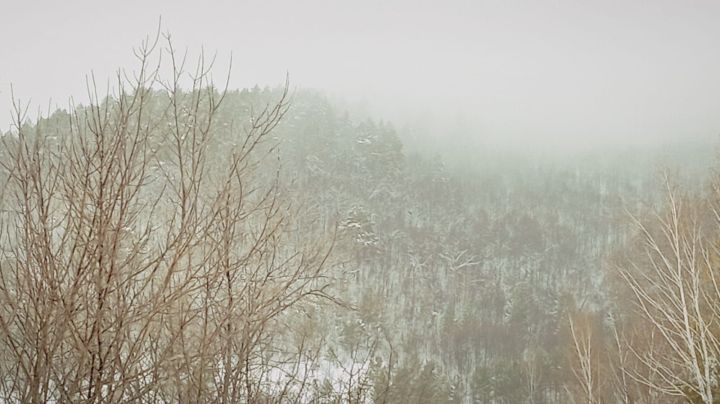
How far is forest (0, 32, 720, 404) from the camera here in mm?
1753

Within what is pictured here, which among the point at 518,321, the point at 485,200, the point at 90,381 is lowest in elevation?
the point at 90,381

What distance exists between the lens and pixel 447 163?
4168 inches

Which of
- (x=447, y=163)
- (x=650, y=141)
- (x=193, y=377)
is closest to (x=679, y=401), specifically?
(x=193, y=377)

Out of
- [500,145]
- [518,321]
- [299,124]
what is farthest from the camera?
[500,145]

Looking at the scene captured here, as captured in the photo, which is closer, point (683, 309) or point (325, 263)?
point (325, 263)

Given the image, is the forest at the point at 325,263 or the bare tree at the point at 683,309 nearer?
the forest at the point at 325,263

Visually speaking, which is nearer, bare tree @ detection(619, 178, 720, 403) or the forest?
the forest

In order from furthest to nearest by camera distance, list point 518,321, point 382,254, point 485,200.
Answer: point 485,200, point 382,254, point 518,321

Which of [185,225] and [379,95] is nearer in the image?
[185,225]

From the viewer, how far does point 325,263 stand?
110 inches

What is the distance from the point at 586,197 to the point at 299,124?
62881 millimetres

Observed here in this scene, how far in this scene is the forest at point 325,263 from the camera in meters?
1.75

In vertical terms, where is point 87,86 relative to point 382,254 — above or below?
below

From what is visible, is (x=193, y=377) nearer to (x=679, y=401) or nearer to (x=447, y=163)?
(x=679, y=401)
